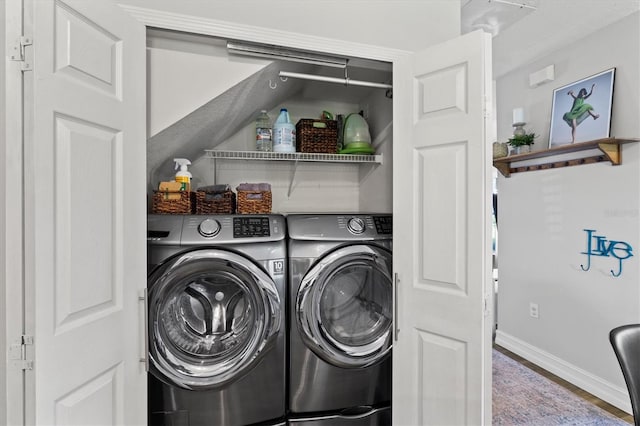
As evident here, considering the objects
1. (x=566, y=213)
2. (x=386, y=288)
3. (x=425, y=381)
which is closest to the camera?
(x=425, y=381)

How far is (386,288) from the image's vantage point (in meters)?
1.90

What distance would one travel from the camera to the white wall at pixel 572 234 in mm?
2432

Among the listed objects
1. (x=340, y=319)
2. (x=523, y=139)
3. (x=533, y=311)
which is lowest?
(x=533, y=311)

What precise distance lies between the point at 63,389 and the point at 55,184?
1.97 ft

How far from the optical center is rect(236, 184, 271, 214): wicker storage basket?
1.92m

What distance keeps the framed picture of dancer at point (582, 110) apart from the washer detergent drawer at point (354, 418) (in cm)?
237

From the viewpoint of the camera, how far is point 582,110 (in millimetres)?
2719

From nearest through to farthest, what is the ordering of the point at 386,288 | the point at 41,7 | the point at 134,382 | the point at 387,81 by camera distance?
the point at 41,7, the point at 134,382, the point at 386,288, the point at 387,81

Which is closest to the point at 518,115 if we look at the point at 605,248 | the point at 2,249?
the point at 605,248

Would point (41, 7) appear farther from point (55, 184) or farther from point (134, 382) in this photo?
point (134, 382)

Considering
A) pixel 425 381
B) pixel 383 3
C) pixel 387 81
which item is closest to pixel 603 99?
pixel 387 81

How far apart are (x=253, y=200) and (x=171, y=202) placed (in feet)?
1.32

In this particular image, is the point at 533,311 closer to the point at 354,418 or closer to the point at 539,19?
the point at 354,418

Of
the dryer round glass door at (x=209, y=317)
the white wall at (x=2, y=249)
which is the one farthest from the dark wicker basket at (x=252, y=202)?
the white wall at (x=2, y=249)
